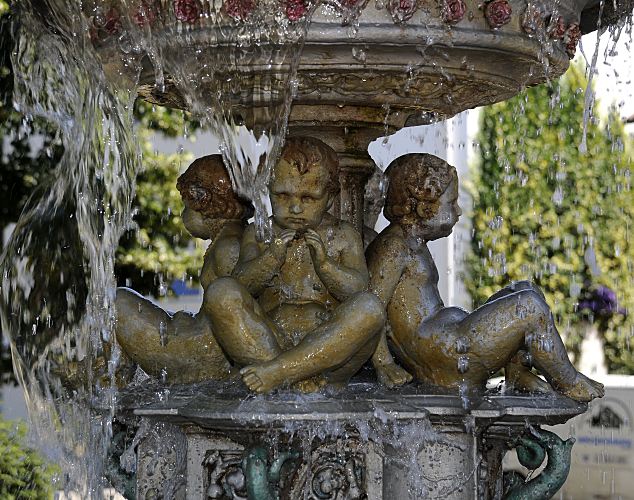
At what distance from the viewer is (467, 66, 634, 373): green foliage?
10.2 metres

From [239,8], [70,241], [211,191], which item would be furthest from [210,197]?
[70,241]

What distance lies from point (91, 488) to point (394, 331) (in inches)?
45.0

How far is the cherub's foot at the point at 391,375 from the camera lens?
3686mm

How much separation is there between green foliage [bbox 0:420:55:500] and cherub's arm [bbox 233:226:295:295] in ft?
9.94

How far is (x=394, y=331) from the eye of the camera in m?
3.70

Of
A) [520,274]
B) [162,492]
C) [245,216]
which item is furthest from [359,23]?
[520,274]

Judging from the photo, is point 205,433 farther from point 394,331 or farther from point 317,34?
point 317,34

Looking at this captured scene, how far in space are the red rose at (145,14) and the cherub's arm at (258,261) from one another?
0.69 metres

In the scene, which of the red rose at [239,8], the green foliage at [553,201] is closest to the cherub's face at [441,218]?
the red rose at [239,8]

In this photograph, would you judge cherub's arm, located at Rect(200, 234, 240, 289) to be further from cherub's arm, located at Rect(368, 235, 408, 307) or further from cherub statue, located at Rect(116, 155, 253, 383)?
cherub's arm, located at Rect(368, 235, 408, 307)

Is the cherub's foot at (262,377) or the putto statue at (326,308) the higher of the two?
the putto statue at (326,308)

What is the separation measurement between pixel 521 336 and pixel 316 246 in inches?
26.9

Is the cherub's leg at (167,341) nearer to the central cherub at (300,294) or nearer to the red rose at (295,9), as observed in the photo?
the central cherub at (300,294)

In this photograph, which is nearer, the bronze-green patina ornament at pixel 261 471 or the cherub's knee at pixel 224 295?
the bronze-green patina ornament at pixel 261 471
